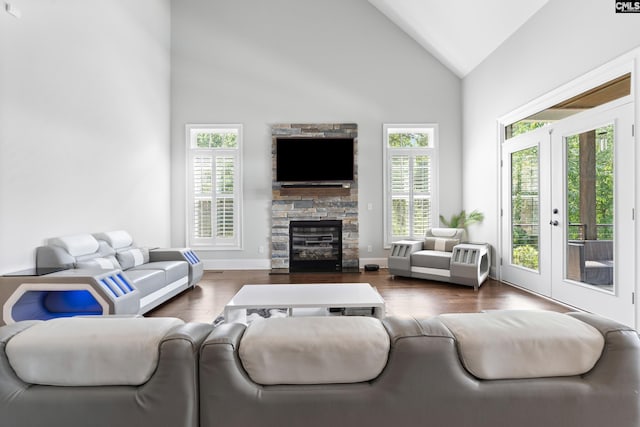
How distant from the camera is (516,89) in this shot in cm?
482

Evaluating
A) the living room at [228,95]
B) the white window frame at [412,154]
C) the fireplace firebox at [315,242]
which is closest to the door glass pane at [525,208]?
the living room at [228,95]

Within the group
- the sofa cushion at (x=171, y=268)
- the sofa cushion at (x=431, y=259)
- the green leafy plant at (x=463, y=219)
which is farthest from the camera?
the green leafy plant at (x=463, y=219)

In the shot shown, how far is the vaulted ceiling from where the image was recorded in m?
4.54

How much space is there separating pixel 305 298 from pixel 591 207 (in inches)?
119

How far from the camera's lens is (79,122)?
4.02 m

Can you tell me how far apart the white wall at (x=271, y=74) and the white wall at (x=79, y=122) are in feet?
1.66

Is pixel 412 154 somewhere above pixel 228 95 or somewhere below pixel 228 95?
below

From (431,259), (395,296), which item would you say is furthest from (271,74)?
(395,296)

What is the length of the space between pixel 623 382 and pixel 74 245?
4.20 m

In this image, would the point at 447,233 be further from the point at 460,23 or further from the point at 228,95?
the point at 228,95

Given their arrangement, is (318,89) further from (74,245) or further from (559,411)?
(559,411)

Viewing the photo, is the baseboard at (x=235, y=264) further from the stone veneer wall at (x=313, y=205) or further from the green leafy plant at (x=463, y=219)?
the green leafy plant at (x=463, y=219)

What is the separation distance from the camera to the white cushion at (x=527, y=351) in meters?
0.89

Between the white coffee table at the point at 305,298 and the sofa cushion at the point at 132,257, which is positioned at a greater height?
the sofa cushion at the point at 132,257
